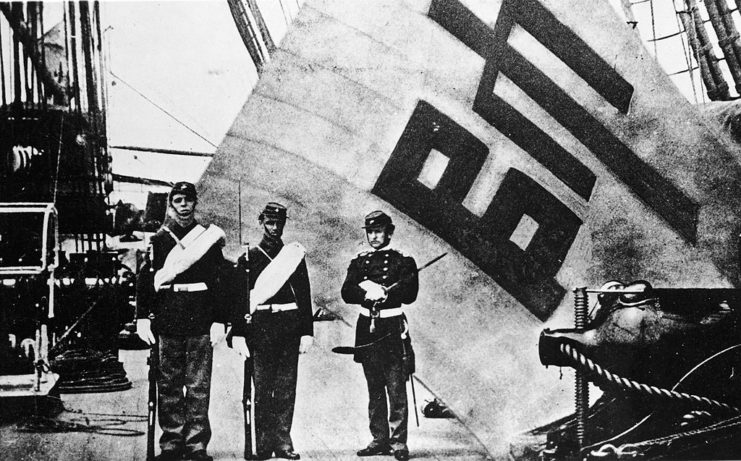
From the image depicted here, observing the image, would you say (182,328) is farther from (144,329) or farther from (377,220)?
(377,220)

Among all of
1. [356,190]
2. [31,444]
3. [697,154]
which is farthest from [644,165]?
[31,444]

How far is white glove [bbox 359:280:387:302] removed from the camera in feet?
9.64

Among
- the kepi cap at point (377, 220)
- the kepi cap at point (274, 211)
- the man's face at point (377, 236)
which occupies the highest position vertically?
the kepi cap at point (274, 211)

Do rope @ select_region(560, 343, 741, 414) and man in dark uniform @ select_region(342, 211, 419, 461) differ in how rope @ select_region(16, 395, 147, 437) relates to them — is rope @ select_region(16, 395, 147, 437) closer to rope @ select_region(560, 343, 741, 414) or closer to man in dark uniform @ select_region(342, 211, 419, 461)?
man in dark uniform @ select_region(342, 211, 419, 461)

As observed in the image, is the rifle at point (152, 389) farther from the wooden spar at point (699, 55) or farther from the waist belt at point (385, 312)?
the wooden spar at point (699, 55)

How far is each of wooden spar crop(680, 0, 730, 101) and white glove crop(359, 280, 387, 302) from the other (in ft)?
6.98

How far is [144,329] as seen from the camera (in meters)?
2.78

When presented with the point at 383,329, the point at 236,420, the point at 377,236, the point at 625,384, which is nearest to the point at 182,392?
the point at 236,420

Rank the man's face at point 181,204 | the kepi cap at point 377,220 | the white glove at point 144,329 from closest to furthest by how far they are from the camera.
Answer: the white glove at point 144,329
the man's face at point 181,204
the kepi cap at point 377,220

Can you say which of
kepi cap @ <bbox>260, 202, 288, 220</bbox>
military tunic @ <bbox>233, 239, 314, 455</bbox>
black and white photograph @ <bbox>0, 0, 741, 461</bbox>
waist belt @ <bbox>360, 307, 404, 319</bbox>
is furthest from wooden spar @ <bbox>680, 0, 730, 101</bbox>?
military tunic @ <bbox>233, 239, 314, 455</bbox>

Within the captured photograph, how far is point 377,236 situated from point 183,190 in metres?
0.95

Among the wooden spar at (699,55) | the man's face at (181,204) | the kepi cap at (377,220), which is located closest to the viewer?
the man's face at (181,204)

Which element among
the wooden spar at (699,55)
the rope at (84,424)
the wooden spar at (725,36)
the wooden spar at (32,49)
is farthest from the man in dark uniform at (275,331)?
the wooden spar at (725,36)

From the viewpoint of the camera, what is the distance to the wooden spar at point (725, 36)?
3383 mm
